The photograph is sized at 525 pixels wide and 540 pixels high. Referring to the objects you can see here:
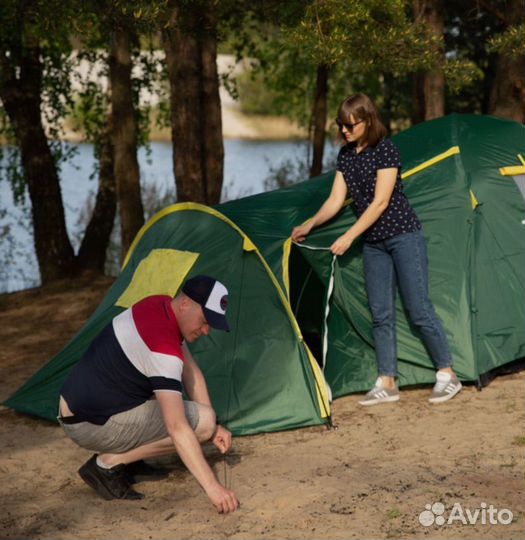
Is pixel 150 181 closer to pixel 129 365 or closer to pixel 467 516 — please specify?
pixel 129 365

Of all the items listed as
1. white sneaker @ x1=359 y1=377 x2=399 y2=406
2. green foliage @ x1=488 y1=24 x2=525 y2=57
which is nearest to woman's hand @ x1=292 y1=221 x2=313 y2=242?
white sneaker @ x1=359 y1=377 x2=399 y2=406

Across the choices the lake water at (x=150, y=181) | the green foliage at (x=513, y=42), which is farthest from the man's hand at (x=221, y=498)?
the lake water at (x=150, y=181)

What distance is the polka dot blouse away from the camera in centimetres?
625

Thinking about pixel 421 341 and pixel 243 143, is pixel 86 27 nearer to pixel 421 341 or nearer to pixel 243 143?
pixel 421 341

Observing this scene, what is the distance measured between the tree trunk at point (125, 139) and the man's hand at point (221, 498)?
534cm

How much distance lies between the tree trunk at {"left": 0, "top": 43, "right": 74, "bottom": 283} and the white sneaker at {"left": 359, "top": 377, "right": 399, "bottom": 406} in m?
5.53

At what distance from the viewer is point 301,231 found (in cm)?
643

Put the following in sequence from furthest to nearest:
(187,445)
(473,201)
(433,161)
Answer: (433,161) < (473,201) < (187,445)

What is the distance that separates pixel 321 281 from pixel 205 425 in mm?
2238

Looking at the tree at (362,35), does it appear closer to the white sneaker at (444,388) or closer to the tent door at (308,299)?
the tent door at (308,299)

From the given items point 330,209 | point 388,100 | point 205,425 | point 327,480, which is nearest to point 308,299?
point 330,209

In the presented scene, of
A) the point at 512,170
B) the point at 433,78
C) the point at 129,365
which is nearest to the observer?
the point at 129,365

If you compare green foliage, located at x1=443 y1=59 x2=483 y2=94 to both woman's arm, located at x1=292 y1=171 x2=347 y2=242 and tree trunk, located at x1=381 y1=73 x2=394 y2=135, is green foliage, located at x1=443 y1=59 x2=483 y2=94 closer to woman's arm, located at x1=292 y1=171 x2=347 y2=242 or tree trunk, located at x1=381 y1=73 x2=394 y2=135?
woman's arm, located at x1=292 y1=171 x2=347 y2=242

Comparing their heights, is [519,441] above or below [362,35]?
below
